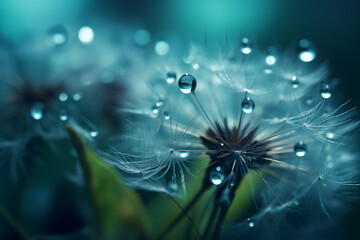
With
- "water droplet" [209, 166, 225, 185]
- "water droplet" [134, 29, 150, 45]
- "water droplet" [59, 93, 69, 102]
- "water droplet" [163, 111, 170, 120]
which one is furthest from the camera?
"water droplet" [134, 29, 150, 45]

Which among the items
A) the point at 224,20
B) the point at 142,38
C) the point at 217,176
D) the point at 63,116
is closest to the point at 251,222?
the point at 217,176

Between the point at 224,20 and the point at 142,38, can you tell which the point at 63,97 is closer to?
the point at 142,38

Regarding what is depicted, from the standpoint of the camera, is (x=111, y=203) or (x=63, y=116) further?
(x=63, y=116)

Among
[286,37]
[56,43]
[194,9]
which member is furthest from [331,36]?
[56,43]

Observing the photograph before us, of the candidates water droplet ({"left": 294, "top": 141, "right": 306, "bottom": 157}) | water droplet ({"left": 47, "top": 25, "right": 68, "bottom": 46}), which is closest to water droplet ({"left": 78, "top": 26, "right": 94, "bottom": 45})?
water droplet ({"left": 47, "top": 25, "right": 68, "bottom": 46})

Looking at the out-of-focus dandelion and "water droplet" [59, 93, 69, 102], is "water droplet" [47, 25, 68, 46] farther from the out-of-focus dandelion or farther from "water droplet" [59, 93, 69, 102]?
the out-of-focus dandelion

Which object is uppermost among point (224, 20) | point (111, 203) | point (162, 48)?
point (224, 20)

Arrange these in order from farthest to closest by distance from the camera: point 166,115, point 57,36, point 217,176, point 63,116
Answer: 1. point 57,36
2. point 63,116
3. point 166,115
4. point 217,176
